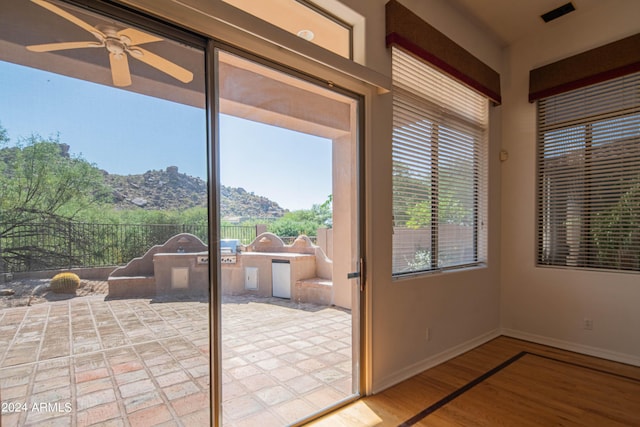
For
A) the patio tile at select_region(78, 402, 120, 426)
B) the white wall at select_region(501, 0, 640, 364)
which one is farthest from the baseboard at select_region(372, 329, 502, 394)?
the patio tile at select_region(78, 402, 120, 426)

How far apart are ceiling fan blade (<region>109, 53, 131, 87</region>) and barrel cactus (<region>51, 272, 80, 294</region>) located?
90 cm

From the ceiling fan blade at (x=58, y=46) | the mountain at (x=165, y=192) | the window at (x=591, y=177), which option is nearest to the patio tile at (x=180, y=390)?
the mountain at (x=165, y=192)

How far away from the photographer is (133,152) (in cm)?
156

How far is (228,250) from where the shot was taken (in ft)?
6.27

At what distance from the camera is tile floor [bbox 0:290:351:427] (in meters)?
1.29

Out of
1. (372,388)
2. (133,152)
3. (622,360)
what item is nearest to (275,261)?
(133,152)

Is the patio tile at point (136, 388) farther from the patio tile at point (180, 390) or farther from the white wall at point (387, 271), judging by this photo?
the white wall at point (387, 271)

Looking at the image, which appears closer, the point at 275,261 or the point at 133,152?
the point at 133,152

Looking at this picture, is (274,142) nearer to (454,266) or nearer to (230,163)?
(230,163)

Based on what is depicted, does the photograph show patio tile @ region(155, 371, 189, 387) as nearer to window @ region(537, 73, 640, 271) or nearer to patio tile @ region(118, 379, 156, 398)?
patio tile @ region(118, 379, 156, 398)

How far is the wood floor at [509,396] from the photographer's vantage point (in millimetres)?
2152

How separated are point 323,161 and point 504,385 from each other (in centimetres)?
234

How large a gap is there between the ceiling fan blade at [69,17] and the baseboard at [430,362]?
2.80 m

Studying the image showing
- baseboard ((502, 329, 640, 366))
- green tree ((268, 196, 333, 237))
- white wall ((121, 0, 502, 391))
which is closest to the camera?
white wall ((121, 0, 502, 391))
